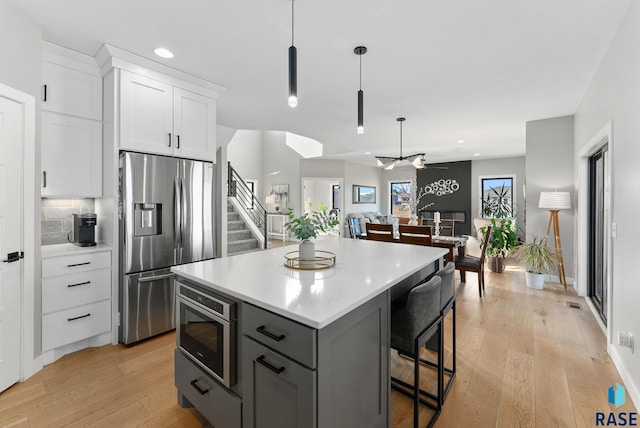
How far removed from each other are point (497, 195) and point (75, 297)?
9.52m

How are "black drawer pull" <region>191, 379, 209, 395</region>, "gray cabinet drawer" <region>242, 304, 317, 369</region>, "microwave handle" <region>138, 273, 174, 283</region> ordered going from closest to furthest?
"gray cabinet drawer" <region>242, 304, 317, 369</region>
"black drawer pull" <region>191, 379, 209, 395</region>
"microwave handle" <region>138, 273, 174, 283</region>

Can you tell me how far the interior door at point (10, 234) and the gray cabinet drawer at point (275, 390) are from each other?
188cm

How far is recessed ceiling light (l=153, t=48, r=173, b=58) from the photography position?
8.37 feet

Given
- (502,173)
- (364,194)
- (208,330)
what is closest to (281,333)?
(208,330)

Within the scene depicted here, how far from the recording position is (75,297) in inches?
97.0

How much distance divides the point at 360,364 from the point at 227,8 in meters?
2.33

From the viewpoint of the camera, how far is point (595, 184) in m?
3.58

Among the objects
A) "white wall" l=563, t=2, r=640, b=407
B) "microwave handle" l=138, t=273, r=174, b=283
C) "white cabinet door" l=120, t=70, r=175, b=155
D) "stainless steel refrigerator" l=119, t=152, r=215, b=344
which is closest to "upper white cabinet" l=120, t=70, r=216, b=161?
"white cabinet door" l=120, t=70, r=175, b=155

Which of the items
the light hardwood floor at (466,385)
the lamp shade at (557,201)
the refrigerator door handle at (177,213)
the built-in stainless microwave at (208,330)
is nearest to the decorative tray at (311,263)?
the built-in stainless microwave at (208,330)

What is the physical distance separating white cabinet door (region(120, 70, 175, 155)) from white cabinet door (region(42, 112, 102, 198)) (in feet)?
1.06

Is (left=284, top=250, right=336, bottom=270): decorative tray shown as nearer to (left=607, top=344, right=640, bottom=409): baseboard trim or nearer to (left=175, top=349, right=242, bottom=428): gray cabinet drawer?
(left=175, top=349, right=242, bottom=428): gray cabinet drawer

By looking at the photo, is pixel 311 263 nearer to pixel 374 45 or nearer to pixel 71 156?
pixel 374 45

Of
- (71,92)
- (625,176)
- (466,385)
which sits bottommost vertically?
(466,385)

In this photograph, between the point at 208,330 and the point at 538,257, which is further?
the point at 538,257
